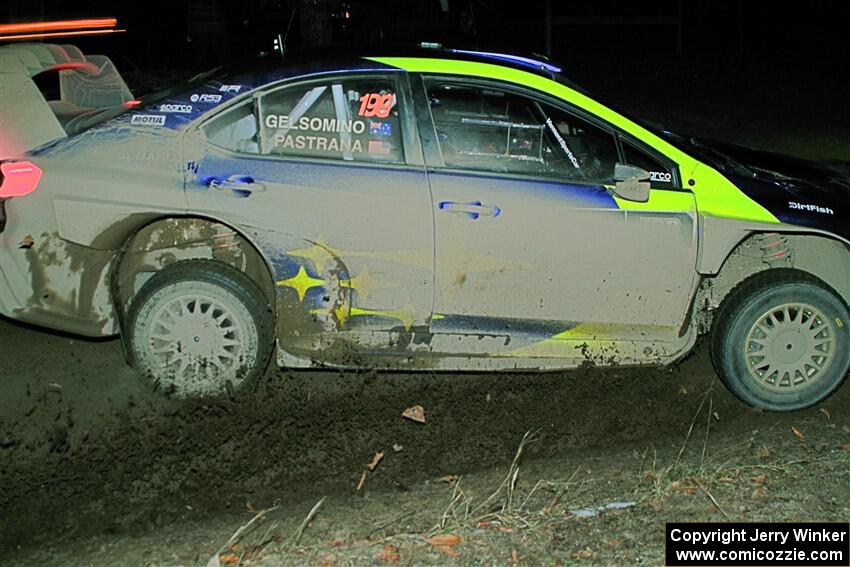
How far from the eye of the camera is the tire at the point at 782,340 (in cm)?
546

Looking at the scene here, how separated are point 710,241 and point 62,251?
330 cm

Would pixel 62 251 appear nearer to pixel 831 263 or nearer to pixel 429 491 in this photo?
pixel 429 491

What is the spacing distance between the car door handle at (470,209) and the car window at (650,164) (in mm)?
779

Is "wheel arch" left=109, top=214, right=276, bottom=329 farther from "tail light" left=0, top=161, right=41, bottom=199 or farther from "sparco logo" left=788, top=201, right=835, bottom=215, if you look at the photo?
"sparco logo" left=788, top=201, right=835, bottom=215

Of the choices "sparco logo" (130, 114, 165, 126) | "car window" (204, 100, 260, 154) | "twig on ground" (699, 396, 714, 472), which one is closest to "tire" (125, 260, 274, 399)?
"car window" (204, 100, 260, 154)

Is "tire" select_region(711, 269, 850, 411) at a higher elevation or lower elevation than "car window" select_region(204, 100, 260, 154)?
lower

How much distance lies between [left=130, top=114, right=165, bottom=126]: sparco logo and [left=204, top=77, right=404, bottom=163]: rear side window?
24cm

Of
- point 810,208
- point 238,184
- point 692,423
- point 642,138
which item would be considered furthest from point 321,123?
point 810,208

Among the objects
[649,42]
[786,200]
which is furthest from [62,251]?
[649,42]

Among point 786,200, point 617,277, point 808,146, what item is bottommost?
point 808,146

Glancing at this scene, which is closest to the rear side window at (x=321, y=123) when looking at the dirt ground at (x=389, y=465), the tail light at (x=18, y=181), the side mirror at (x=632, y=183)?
the tail light at (x=18, y=181)

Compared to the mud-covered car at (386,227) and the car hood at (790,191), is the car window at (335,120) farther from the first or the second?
the car hood at (790,191)

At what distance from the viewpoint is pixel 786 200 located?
5418 mm

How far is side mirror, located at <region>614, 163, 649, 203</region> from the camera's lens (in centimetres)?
523
